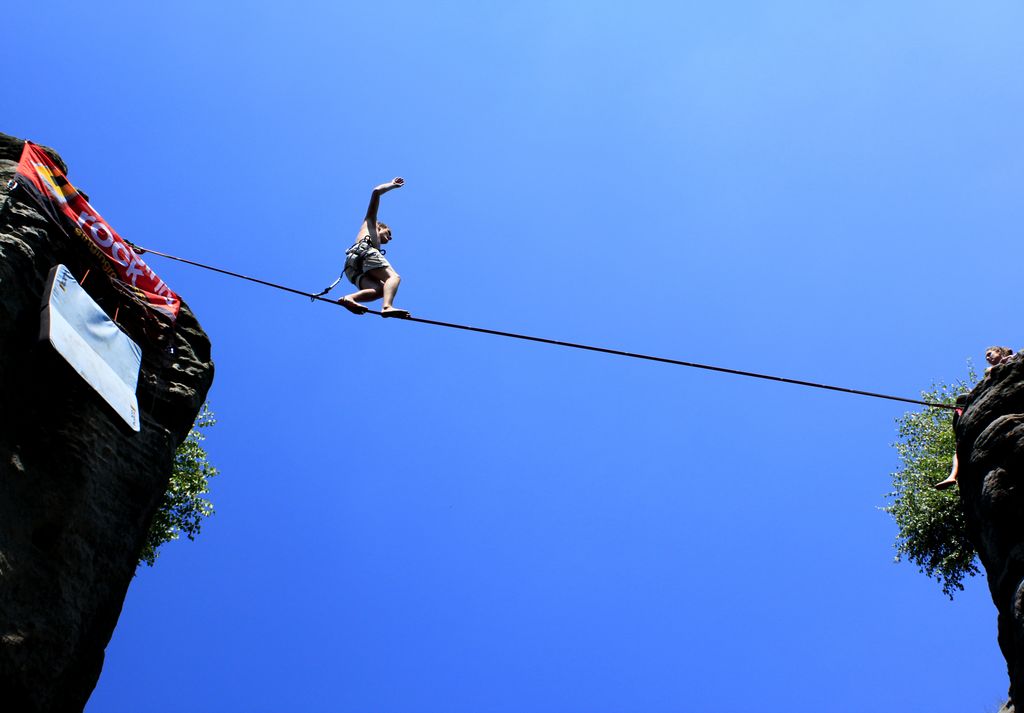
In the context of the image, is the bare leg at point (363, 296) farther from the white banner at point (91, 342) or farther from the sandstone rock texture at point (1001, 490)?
the sandstone rock texture at point (1001, 490)

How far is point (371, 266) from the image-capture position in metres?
12.6

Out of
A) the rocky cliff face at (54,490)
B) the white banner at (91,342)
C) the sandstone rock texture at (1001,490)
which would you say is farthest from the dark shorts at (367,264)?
the sandstone rock texture at (1001,490)

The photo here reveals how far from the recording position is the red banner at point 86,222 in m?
12.2

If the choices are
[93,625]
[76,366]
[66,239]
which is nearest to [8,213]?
[66,239]

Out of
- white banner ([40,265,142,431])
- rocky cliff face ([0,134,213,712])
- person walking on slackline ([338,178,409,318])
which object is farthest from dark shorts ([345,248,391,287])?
rocky cliff face ([0,134,213,712])

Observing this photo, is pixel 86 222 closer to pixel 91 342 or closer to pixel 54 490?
pixel 91 342

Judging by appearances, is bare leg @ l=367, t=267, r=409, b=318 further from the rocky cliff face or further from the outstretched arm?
the rocky cliff face

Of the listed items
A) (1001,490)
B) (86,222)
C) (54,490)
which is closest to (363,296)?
(86,222)

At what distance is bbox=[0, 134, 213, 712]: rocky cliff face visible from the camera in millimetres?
10281

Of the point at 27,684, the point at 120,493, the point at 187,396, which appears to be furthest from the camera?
the point at 187,396

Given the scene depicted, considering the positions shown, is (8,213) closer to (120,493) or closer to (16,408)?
(16,408)

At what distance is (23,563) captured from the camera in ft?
34.0

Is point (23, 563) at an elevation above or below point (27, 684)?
above

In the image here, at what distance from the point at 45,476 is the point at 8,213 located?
10.3 feet
